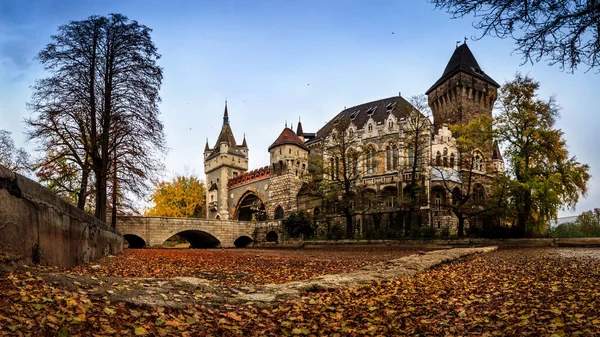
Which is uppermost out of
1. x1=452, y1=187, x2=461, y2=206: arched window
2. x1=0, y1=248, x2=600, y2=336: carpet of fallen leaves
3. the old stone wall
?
x1=452, y1=187, x2=461, y2=206: arched window

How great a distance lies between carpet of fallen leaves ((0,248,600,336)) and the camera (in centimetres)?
394

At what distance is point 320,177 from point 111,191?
653 inches

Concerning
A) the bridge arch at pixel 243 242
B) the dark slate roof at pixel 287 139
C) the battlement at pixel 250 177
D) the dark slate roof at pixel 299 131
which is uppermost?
the dark slate roof at pixel 299 131

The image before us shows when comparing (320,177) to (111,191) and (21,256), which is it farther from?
(21,256)

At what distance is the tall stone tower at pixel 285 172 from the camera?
5091cm

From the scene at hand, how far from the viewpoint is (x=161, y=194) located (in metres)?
59.0

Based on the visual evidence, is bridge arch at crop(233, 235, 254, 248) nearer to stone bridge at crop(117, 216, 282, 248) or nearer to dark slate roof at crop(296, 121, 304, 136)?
stone bridge at crop(117, 216, 282, 248)

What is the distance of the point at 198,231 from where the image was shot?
41.7m

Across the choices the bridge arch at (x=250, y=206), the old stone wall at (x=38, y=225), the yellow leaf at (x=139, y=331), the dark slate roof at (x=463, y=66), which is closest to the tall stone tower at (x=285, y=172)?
the bridge arch at (x=250, y=206)

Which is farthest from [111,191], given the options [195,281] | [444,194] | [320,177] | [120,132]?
[444,194]

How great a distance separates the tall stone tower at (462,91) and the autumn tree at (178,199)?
34451 millimetres

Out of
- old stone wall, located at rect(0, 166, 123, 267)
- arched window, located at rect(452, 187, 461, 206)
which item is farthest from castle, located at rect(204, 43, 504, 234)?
old stone wall, located at rect(0, 166, 123, 267)

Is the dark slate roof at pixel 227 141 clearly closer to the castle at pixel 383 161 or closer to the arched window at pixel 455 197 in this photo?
the castle at pixel 383 161

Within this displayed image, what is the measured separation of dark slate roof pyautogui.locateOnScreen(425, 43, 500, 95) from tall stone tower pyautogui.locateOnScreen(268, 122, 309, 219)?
18.4 meters
